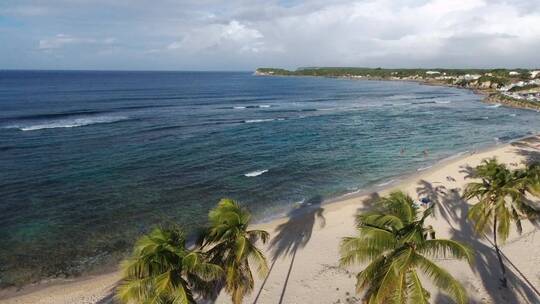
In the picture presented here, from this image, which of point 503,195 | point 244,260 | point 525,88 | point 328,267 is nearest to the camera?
point 244,260

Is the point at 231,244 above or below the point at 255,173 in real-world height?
above

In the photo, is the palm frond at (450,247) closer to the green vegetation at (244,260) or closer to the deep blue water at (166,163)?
the green vegetation at (244,260)

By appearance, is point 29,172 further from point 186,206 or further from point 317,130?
point 317,130

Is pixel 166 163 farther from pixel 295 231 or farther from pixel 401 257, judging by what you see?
pixel 401 257

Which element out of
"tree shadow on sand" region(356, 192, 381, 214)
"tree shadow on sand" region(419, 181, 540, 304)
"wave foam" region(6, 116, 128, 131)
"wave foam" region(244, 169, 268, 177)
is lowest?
"wave foam" region(244, 169, 268, 177)

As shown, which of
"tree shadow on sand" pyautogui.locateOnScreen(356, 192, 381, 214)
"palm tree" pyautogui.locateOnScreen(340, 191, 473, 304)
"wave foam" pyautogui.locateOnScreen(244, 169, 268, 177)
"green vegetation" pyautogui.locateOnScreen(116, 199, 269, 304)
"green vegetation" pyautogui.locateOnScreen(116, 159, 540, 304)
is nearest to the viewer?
"green vegetation" pyautogui.locateOnScreen(116, 199, 269, 304)

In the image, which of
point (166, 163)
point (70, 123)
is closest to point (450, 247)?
point (166, 163)

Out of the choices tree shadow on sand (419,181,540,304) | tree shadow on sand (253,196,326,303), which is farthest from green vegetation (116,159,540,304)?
tree shadow on sand (419,181,540,304)

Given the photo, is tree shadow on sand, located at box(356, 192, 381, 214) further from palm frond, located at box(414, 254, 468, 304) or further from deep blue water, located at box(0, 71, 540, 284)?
palm frond, located at box(414, 254, 468, 304)
